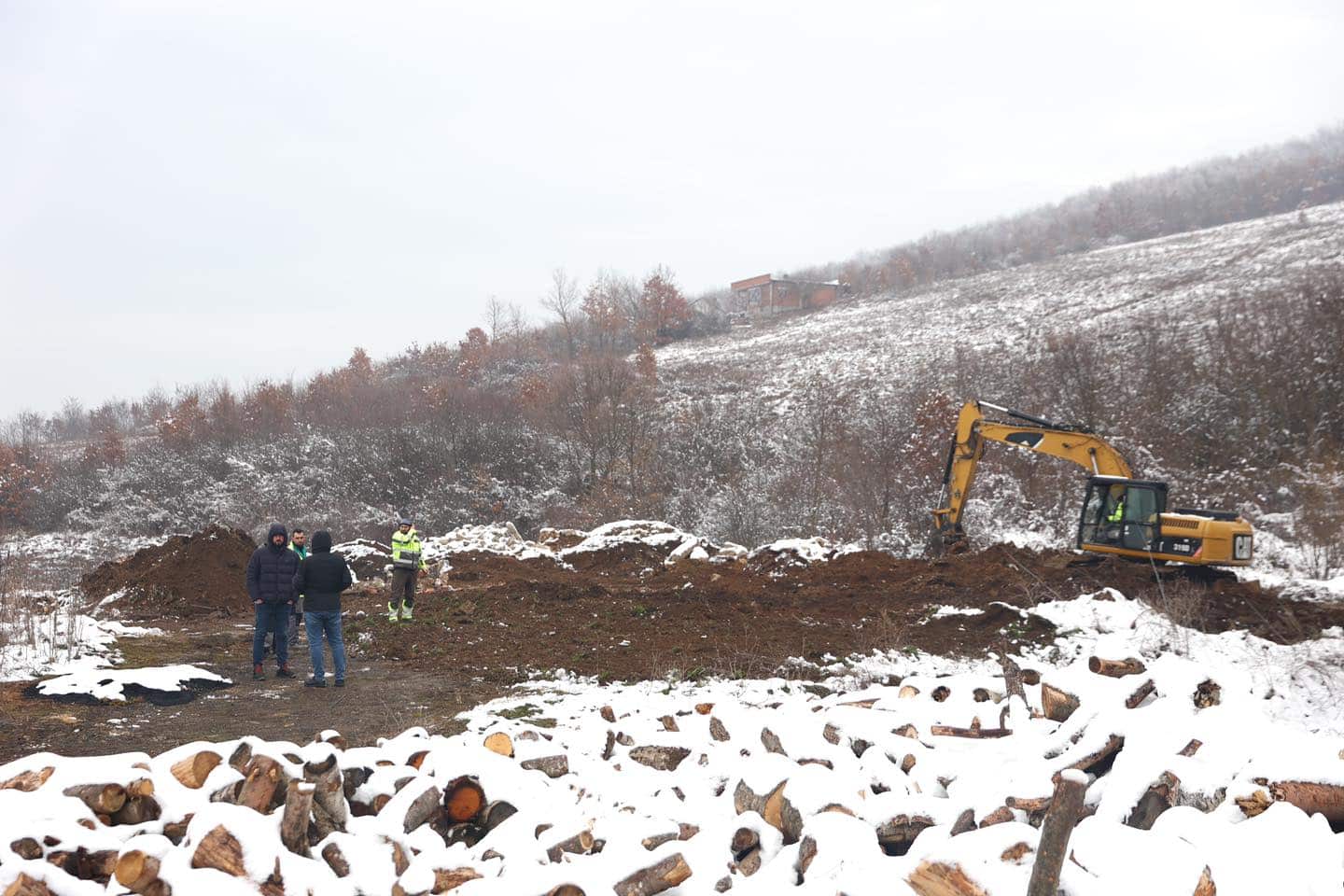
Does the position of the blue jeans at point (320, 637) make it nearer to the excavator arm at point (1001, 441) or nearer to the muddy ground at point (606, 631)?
the muddy ground at point (606, 631)

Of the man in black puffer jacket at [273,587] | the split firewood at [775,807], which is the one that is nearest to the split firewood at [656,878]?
the split firewood at [775,807]

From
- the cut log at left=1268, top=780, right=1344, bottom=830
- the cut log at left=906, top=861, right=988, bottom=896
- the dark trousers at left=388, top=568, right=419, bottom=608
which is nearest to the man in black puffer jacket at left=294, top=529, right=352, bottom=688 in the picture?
the dark trousers at left=388, top=568, right=419, bottom=608

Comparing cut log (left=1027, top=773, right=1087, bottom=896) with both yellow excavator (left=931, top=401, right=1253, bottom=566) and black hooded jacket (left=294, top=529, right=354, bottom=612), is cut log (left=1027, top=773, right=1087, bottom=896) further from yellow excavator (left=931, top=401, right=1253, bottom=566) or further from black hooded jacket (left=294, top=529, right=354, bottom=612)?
yellow excavator (left=931, top=401, right=1253, bottom=566)

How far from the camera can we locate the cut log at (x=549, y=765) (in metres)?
5.02

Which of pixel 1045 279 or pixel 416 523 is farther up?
pixel 1045 279

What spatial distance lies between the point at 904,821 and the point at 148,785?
11.4 ft

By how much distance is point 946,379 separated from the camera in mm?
34750

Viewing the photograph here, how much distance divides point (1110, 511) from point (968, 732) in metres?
10.2

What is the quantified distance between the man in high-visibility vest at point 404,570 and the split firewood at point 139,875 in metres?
8.79

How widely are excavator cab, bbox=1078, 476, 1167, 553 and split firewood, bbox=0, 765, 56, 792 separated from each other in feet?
45.5

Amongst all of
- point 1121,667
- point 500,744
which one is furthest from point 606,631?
point 1121,667

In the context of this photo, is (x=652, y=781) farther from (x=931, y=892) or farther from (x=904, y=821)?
(x=931, y=892)

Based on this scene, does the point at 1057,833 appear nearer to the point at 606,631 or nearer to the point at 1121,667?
the point at 1121,667

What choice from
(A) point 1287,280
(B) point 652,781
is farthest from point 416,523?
(A) point 1287,280
